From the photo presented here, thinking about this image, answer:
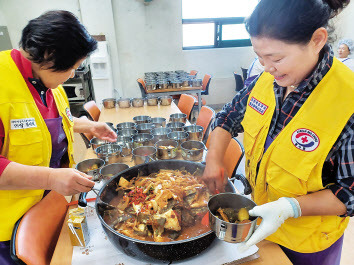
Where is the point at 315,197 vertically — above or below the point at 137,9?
below

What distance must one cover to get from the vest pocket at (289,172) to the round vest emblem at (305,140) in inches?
1.1

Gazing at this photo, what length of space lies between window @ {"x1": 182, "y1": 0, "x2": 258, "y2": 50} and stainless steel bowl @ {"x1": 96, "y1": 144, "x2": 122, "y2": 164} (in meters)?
4.92

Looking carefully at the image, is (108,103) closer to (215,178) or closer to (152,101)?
(152,101)

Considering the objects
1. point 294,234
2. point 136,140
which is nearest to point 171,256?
point 294,234

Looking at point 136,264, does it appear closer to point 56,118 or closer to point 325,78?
point 56,118

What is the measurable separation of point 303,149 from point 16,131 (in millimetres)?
1386

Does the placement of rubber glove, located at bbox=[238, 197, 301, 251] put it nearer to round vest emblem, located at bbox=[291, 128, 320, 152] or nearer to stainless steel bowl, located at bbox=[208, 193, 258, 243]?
stainless steel bowl, located at bbox=[208, 193, 258, 243]

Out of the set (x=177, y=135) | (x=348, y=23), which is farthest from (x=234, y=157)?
(x=348, y=23)

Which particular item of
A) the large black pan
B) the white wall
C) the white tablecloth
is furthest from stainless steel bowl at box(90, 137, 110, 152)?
the white wall

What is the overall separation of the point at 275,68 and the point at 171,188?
0.78 metres

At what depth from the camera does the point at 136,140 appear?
212 cm

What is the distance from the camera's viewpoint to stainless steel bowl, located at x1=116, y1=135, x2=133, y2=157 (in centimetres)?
197

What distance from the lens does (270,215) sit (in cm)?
87

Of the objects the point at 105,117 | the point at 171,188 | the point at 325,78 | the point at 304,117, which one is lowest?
the point at 105,117
